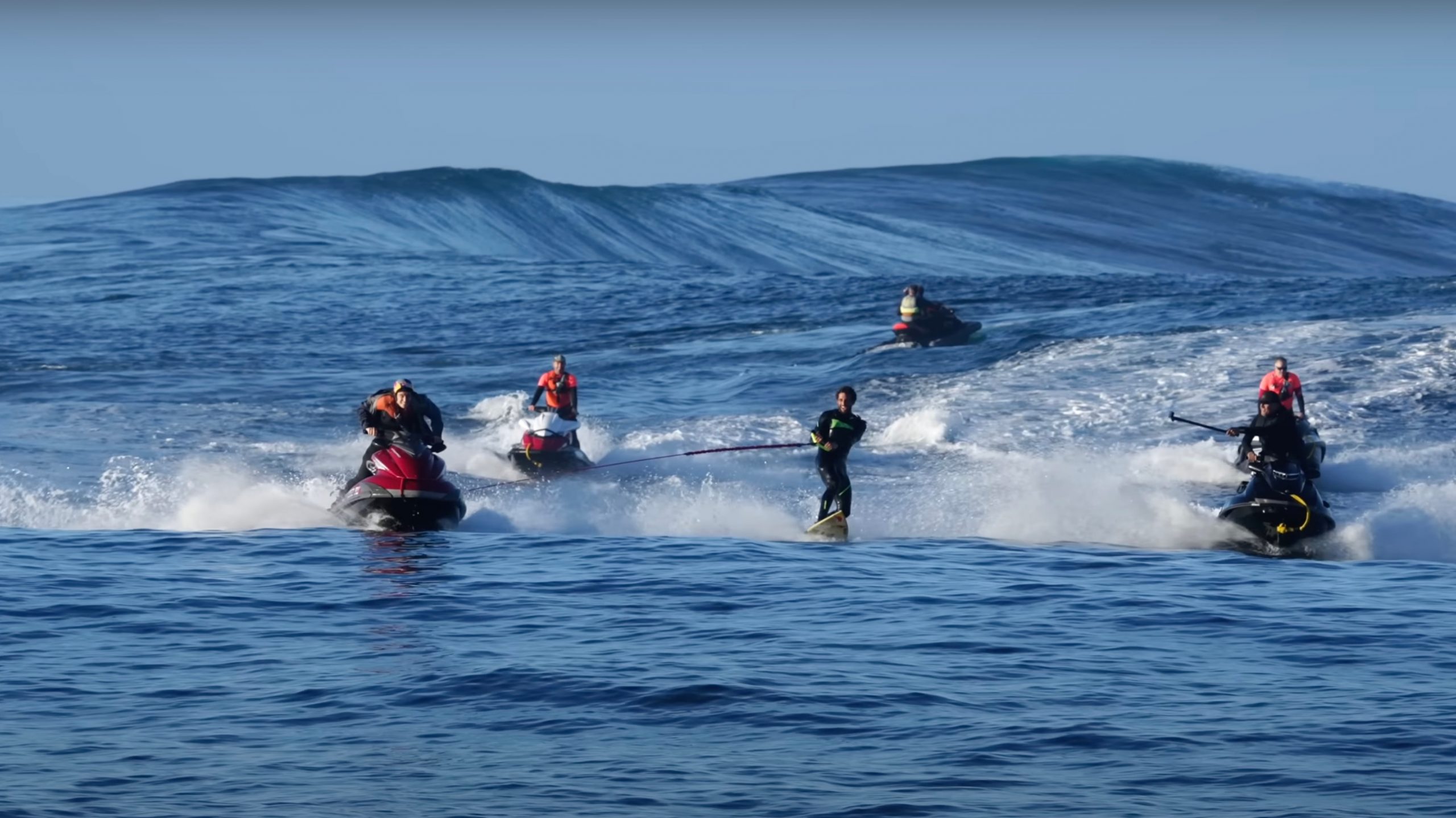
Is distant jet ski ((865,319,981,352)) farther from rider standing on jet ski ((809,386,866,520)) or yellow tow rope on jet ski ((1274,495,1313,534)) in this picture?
yellow tow rope on jet ski ((1274,495,1313,534))

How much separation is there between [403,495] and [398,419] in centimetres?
81

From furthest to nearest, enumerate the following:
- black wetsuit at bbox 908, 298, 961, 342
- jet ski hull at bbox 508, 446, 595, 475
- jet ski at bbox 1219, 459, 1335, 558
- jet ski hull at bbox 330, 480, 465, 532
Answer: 1. black wetsuit at bbox 908, 298, 961, 342
2. jet ski hull at bbox 508, 446, 595, 475
3. jet ski hull at bbox 330, 480, 465, 532
4. jet ski at bbox 1219, 459, 1335, 558

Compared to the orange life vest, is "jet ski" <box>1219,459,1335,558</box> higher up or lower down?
lower down

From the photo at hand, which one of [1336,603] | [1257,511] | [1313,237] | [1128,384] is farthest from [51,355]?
[1313,237]

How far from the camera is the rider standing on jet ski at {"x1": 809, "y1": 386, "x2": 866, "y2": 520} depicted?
17703mm

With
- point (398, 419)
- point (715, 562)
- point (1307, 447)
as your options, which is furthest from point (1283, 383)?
point (398, 419)

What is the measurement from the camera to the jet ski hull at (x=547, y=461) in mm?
22828

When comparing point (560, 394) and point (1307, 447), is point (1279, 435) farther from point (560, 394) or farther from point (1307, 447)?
point (560, 394)

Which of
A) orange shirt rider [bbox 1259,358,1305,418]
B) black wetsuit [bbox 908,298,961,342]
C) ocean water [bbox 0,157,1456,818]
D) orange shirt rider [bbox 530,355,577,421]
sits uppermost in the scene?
black wetsuit [bbox 908,298,961,342]

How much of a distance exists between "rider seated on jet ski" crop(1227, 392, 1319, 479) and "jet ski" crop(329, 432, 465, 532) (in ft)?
24.6

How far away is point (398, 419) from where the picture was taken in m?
17.8

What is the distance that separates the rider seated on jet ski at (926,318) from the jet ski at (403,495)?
16225mm

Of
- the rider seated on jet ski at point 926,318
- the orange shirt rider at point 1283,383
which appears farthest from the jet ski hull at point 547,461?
the rider seated on jet ski at point 926,318

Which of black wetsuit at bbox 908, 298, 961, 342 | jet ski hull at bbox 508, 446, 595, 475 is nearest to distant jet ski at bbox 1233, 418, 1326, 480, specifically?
jet ski hull at bbox 508, 446, 595, 475
